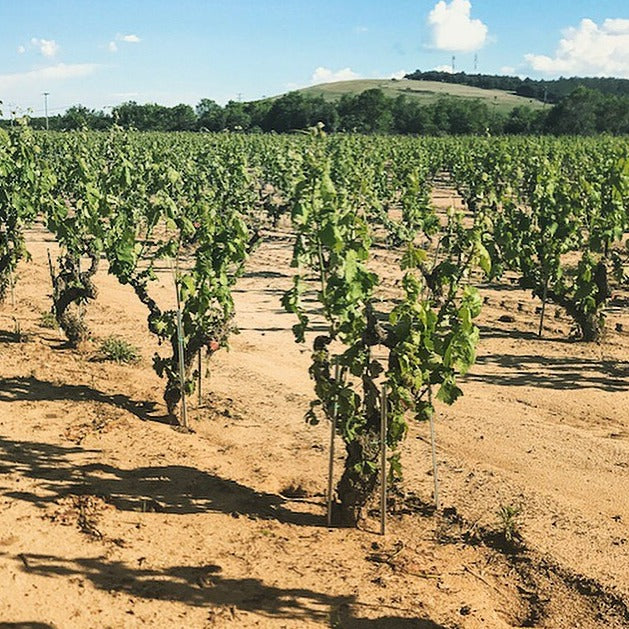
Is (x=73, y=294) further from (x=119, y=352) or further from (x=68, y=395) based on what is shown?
(x=68, y=395)

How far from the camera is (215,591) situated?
5.27 meters

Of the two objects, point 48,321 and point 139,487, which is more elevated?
point 48,321

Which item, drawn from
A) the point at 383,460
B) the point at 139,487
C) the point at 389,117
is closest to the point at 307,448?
the point at 139,487

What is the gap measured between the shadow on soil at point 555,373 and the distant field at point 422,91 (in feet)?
315

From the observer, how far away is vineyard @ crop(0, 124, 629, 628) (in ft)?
17.4

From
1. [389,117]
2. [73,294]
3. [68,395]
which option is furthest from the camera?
[389,117]

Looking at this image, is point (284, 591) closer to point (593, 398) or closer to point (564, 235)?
point (593, 398)

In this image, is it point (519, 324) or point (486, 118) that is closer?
point (519, 324)

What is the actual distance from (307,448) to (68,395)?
3.23 metres

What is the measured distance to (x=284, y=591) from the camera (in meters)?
5.27

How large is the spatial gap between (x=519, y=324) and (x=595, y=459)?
5.74m

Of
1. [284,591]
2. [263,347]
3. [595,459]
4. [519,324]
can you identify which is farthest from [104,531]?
[519,324]

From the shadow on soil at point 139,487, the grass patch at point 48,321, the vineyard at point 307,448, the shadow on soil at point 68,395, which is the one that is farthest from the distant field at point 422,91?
the shadow on soil at point 139,487

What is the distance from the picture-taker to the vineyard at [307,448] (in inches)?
208
